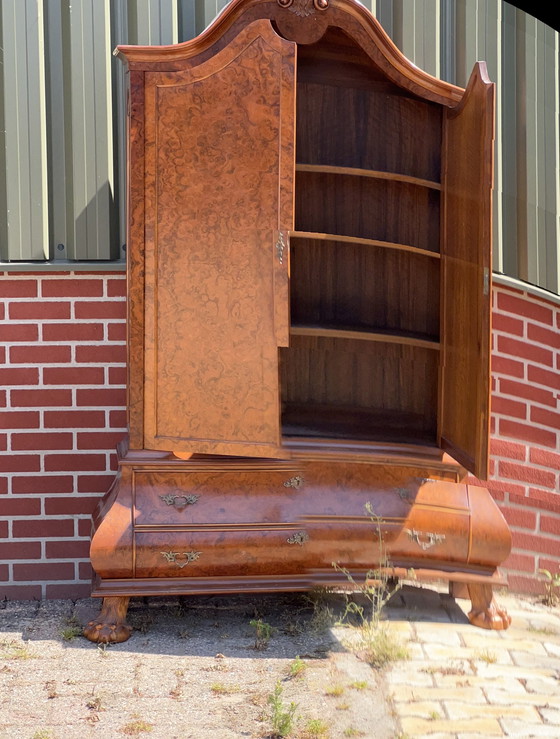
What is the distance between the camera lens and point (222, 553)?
9.00ft

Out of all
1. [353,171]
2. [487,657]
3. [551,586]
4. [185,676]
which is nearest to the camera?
[185,676]

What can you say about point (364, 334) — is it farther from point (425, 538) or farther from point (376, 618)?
point (376, 618)

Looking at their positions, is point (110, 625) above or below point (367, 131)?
below

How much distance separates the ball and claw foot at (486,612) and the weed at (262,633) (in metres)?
0.76

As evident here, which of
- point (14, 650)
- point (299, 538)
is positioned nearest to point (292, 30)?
point (299, 538)

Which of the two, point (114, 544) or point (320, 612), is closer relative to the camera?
point (114, 544)

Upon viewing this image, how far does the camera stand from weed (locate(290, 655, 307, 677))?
247cm

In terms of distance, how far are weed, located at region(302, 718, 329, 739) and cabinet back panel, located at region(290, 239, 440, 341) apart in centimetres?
169

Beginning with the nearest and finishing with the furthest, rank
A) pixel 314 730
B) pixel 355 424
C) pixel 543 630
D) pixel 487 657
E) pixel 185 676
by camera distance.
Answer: pixel 314 730 < pixel 185 676 < pixel 487 657 < pixel 543 630 < pixel 355 424

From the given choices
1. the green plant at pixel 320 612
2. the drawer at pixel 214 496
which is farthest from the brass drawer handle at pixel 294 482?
the green plant at pixel 320 612

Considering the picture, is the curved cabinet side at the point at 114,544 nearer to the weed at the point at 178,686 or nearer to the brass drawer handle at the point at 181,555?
the brass drawer handle at the point at 181,555

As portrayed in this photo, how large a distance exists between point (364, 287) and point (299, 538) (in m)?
1.18

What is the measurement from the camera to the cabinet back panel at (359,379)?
3412 millimetres

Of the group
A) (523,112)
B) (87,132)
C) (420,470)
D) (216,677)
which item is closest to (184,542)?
(216,677)
